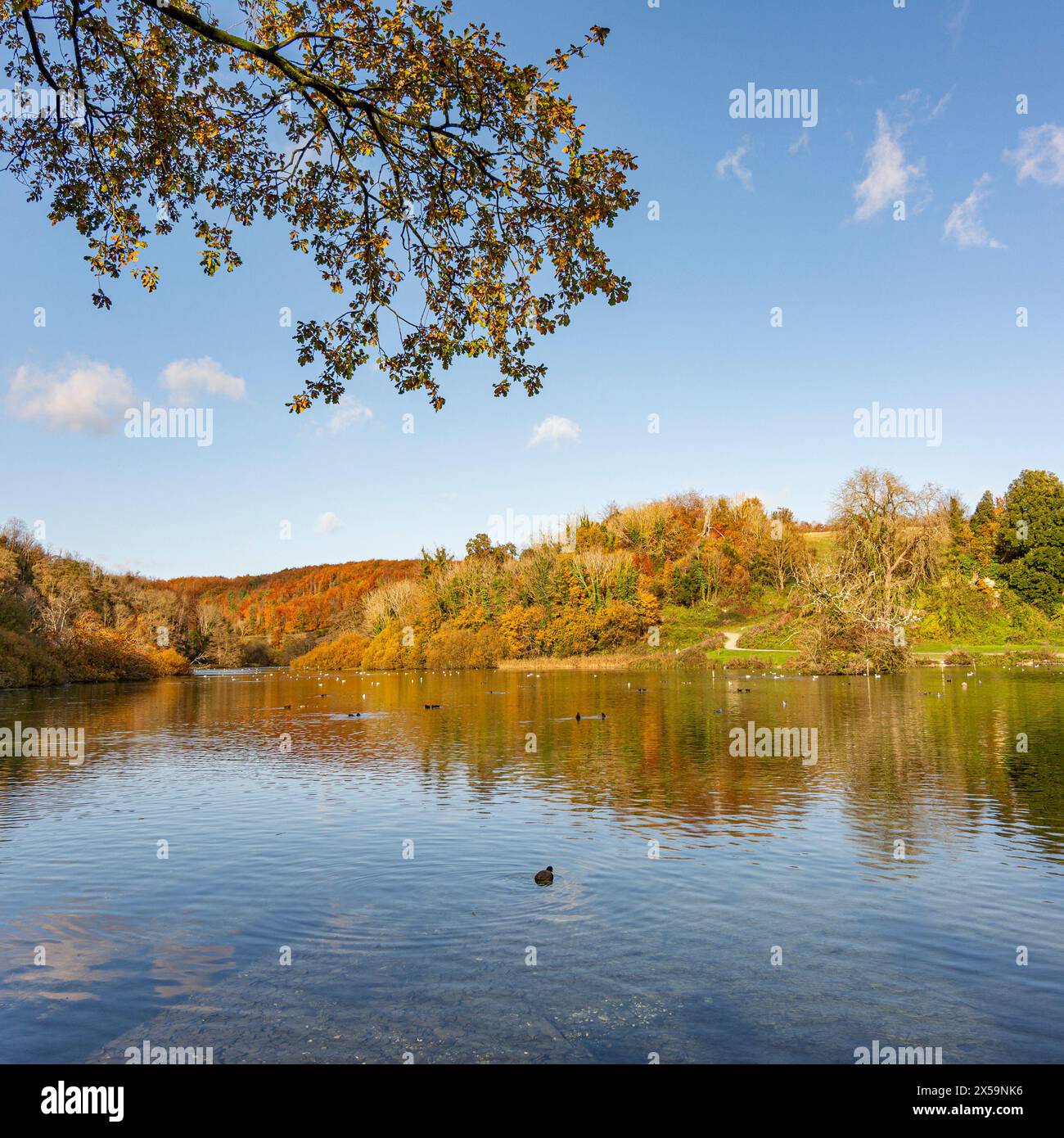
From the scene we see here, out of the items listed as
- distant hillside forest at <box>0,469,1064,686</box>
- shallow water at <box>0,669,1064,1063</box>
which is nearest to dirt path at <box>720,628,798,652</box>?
distant hillside forest at <box>0,469,1064,686</box>

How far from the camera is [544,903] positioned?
37.8ft

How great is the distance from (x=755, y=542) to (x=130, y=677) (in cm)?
7554

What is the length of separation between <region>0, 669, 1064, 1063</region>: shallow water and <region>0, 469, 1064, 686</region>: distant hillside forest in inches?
1548

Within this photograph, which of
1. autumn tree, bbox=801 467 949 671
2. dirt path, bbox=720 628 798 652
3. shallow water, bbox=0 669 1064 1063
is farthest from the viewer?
dirt path, bbox=720 628 798 652

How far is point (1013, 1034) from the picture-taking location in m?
7.36

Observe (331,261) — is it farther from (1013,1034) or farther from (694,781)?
(694,781)

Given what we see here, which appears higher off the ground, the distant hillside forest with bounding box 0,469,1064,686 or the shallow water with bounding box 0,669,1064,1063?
the distant hillside forest with bounding box 0,469,1064,686

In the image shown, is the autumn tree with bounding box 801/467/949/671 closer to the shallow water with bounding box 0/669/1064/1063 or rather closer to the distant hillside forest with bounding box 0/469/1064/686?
the distant hillside forest with bounding box 0/469/1064/686

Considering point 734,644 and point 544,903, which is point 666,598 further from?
point 544,903

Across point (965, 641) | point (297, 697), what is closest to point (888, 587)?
point (965, 641)

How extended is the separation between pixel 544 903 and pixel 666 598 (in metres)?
83.3

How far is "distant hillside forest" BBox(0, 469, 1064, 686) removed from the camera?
224 ft

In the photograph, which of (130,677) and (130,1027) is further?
(130,677)

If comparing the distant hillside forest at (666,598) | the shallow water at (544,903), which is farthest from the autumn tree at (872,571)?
the shallow water at (544,903)
